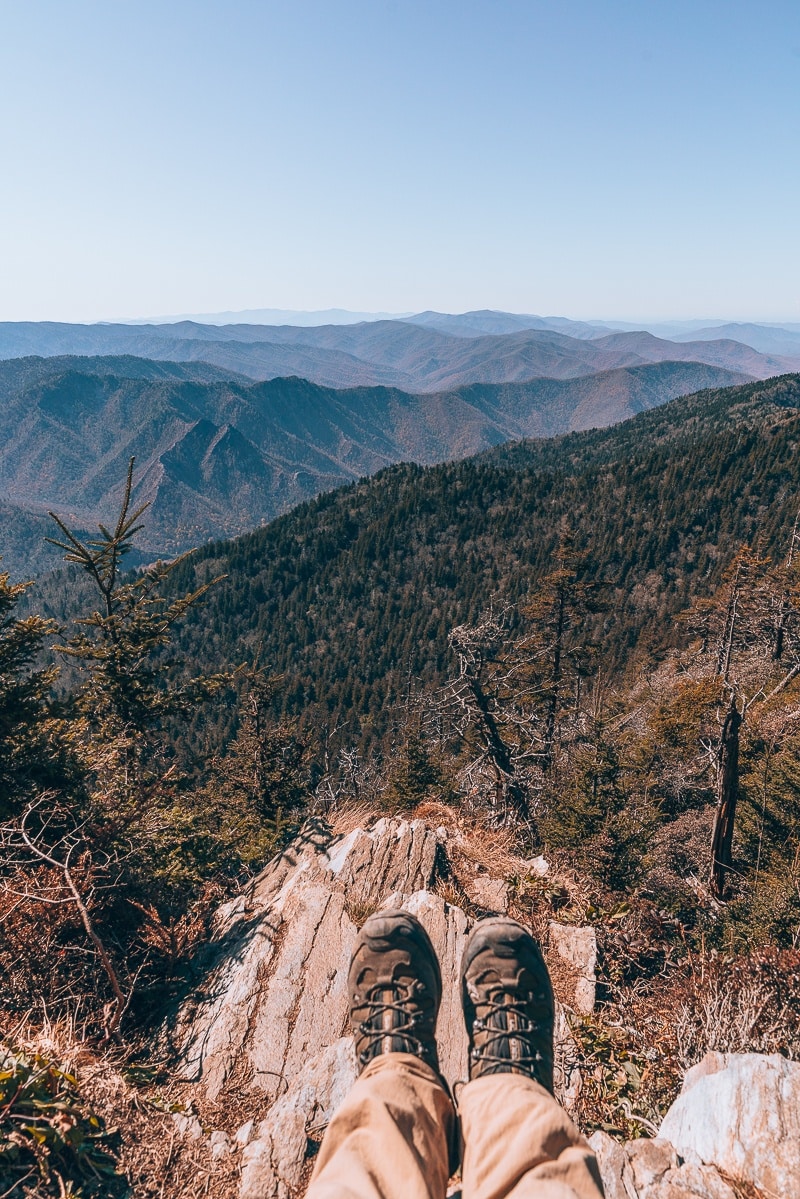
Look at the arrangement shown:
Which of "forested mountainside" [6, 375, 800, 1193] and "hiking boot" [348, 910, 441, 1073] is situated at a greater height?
"hiking boot" [348, 910, 441, 1073]

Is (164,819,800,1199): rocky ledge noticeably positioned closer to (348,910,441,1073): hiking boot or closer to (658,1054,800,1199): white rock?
(658,1054,800,1199): white rock

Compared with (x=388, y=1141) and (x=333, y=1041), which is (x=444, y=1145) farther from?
(x=333, y=1041)

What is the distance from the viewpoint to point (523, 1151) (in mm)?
3023

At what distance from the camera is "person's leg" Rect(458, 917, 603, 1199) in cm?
293

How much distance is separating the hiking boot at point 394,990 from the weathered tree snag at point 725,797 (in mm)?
5562

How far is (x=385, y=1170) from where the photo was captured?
3.00 m

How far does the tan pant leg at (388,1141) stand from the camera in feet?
9.53

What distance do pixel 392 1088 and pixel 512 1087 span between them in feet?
2.56

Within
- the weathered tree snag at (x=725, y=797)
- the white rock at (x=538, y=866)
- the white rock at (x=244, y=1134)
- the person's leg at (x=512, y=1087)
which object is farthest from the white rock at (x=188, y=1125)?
the weathered tree snag at (x=725, y=797)

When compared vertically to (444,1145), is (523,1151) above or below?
above

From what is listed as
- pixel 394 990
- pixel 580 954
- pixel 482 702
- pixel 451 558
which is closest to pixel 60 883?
pixel 394 990

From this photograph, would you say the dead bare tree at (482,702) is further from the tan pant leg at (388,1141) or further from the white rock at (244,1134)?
the tan pant leg at (388,1141)

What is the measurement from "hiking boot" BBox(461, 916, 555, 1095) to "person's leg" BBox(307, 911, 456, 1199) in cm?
34

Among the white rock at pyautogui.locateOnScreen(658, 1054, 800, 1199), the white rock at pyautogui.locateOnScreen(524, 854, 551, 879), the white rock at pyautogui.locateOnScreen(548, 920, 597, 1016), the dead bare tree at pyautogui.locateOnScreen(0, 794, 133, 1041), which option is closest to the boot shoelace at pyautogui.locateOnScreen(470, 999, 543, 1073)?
the white rock at pyautogui.locateOnScreen(658, 1054, 800, 1199)
